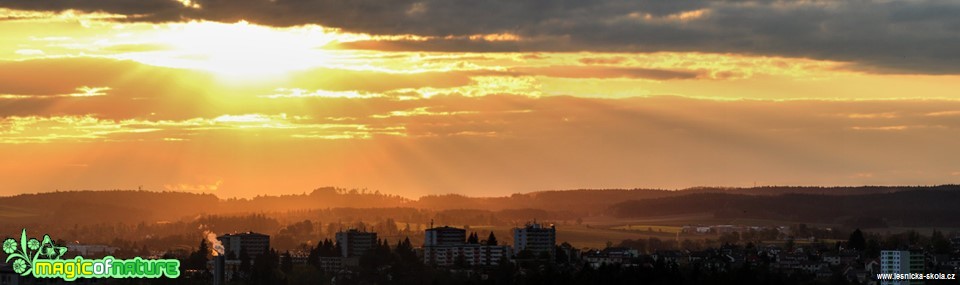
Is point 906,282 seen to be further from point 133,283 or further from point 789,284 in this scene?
point 133,283

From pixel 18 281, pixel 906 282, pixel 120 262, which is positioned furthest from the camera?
pixel 906 282

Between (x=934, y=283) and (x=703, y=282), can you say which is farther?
(x=934, y=283)

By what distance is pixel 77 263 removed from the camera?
379 ft

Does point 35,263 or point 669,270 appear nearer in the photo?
point 35,263

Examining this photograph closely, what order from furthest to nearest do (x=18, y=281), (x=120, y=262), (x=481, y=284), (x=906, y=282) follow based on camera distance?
(x=906, y=282)
(x=481, y=284)
(x=18, y=281)
(x=120, y=262)

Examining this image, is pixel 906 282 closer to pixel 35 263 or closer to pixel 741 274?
pixel 741 274

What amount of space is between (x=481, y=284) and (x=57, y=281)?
59.8 meters

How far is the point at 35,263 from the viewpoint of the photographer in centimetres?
11544

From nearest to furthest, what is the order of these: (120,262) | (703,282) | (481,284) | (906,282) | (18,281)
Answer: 1. (120,262)
2. (18,281)
3. (703,282)
4. (481,284)
5. (906,282)

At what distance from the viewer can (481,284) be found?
185625mm

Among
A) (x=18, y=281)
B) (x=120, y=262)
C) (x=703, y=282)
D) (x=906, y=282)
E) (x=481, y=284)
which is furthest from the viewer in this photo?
(x=906, y=282)

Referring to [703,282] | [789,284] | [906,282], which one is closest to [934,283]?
[906,282]

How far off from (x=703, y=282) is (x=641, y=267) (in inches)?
626

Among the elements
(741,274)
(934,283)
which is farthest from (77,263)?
(934,283)
